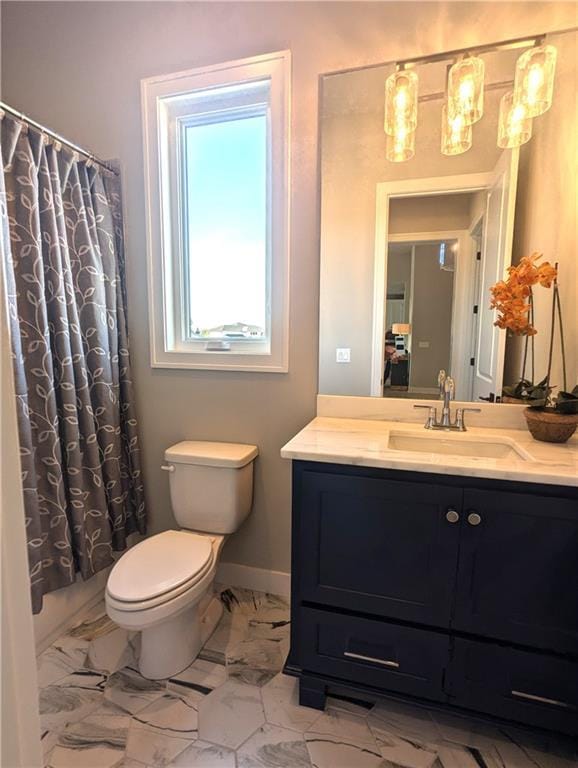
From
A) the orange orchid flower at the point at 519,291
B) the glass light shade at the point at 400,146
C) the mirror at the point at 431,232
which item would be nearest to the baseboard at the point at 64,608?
the mirror at the point at 431,232

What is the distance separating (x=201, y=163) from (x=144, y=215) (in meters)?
0.38

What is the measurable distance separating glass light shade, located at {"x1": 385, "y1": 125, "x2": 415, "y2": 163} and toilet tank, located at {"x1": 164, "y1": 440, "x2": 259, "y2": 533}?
4.57ft

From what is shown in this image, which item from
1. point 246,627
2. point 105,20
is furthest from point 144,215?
point 246,627

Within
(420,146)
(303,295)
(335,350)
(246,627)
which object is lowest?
(246,627)

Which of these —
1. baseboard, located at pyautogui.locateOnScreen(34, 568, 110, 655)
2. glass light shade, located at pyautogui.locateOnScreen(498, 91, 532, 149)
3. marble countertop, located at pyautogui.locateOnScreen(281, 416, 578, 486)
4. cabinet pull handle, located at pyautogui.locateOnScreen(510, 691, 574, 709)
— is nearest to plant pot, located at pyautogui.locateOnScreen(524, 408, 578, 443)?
marble countertop, located at pyautogui.locateOnScreen(281, 416, 578, 486)

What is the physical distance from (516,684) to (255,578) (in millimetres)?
1177

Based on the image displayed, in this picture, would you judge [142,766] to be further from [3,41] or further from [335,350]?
[3,41]

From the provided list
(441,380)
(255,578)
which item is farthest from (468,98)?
(255,578)

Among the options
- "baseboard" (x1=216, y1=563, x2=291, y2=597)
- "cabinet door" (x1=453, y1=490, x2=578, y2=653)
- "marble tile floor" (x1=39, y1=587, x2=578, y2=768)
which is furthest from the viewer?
"baseboard" (x1=216, y1=563, x2=291, y2=597)

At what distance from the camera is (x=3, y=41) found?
200cm

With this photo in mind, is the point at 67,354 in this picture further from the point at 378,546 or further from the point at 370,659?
the point at 370,659

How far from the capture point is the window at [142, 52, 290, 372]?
178cm

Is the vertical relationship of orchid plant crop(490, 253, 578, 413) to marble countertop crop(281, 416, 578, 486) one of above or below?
above

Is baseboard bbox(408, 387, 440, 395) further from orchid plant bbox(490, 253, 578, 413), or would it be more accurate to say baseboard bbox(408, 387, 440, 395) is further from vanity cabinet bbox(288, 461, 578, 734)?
vanity cabinet bbox(288, 461, 578, 734)
